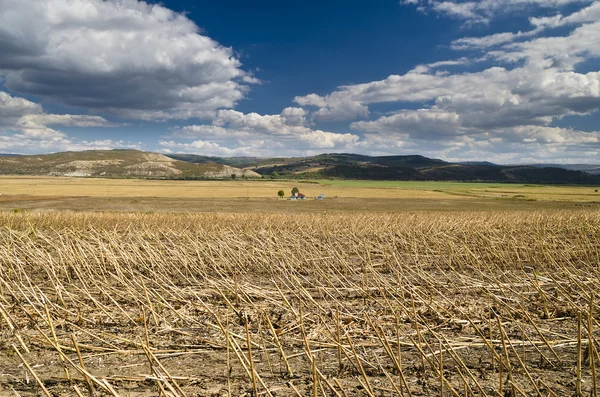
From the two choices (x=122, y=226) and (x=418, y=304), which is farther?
(x=122, y=226)

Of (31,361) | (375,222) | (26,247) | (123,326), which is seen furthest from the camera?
(375,222)

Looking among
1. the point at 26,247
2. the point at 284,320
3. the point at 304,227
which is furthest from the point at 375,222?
the point at 26,247

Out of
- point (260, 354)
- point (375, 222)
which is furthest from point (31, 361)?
point (375, 222)

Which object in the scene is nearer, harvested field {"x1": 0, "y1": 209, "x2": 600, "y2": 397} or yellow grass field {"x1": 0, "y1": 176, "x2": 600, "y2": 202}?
harvested field {"x1": 0, "y1": 209, "x2": 600, "y2": 397}

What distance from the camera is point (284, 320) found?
8250 mm

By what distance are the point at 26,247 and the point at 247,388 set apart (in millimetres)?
11422

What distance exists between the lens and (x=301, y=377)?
590 cm

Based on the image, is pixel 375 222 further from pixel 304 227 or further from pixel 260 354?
pixel 260 354

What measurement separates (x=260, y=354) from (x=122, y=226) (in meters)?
17.9

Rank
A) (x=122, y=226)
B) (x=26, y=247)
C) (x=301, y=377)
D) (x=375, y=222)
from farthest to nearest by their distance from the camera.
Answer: (x=375, y=222) < (x=122, y=226) < (x=26, y=247) < (x=301, y=377)

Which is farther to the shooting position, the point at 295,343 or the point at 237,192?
the point at 237,192

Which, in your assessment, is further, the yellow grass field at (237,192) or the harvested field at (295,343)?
the yellow grass field at (237,192)

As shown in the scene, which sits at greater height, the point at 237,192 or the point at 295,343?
the point at 237,192

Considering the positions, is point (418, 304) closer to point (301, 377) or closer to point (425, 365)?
point (425, 365)
